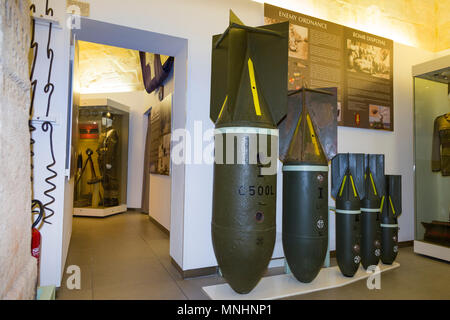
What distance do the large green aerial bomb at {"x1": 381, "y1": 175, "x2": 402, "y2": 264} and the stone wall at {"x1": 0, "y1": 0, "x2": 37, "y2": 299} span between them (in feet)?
9.30

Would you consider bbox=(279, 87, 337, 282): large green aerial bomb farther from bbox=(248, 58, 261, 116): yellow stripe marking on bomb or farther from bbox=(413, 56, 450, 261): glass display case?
bbox=(413, 56, 450, 261): glass display case

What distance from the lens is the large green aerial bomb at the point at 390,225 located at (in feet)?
9.00

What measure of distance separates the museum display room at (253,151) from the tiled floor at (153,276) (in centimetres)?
2

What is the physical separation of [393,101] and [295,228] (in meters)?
2.39

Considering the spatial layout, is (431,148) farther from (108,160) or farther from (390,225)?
(108,160)

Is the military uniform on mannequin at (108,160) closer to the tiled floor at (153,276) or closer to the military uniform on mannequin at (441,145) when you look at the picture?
the tiled floor at (153,276)

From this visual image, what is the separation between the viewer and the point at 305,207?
2172mm

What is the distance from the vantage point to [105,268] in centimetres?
254

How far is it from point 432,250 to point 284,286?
2.00 meters

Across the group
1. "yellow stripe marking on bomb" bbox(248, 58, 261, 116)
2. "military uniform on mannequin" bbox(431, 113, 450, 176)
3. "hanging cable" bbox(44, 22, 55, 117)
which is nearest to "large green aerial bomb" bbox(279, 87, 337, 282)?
"yellow stripe marking on bomb" bbox(248, 58, 261, 116)

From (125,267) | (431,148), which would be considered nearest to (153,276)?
(125,267)

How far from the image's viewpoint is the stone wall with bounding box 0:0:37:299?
1.04 m
